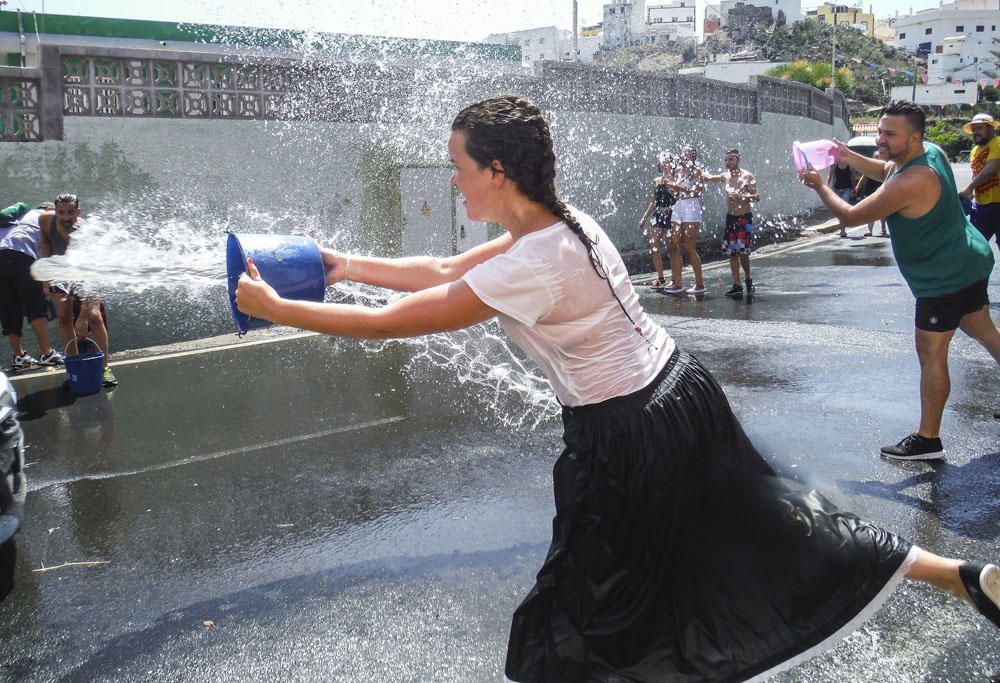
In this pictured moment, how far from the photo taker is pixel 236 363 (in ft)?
27.9

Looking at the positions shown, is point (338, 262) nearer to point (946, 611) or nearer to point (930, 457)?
point (946, 611)

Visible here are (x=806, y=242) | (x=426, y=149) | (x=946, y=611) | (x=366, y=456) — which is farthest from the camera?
(x=806, y=242)

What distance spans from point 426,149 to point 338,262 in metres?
9.01

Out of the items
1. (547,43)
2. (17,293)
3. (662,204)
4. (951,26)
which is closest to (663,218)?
(662,204)

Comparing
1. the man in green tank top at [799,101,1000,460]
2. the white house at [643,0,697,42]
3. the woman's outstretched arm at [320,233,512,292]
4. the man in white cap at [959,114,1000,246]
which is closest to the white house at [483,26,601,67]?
the man in white cap at [959,114,1000,246]

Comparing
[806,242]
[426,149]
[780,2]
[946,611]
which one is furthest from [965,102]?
[946,611]

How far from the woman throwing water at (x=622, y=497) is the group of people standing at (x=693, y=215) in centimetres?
885

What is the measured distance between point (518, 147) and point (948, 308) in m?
3.39

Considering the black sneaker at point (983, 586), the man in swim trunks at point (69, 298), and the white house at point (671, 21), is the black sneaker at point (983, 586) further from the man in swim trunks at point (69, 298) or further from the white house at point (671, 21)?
the white house at point (671, 21)

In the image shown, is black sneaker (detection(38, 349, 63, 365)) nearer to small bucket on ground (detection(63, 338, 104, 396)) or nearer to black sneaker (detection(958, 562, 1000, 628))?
small bucket on ground (detection(63, 338, 104, 396))

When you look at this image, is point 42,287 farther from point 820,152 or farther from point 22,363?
point 820,152

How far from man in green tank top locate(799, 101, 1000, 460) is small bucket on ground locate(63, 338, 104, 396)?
18.6ft

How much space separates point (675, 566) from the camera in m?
2.44

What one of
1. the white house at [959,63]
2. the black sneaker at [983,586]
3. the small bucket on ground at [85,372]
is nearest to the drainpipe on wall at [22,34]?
the small bucket on ground at [85,372]
